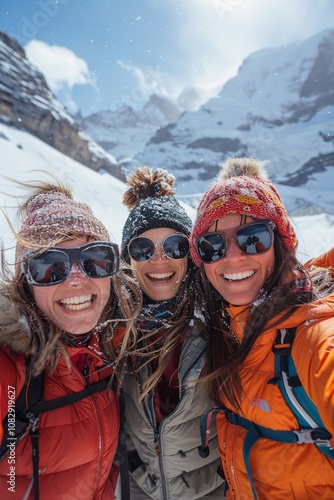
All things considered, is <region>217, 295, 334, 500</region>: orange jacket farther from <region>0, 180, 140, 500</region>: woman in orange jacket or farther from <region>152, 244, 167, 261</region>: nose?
<region>152, 244, 167, 261</region>: nose

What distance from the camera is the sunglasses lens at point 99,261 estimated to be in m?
1.66

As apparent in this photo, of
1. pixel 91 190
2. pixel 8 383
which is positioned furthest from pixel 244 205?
pixel 91 190

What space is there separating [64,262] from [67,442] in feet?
2.78

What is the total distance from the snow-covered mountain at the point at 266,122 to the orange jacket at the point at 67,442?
7012cm

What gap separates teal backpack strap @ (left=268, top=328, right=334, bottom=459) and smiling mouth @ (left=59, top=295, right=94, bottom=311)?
0.97 m

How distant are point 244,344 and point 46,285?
3.34ft

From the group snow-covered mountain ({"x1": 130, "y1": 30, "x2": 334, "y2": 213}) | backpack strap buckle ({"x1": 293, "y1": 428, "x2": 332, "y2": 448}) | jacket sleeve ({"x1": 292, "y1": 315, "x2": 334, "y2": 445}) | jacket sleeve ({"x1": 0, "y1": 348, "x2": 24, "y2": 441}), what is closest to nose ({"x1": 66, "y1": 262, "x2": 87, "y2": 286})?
jacket sleeve ({"x1": 0, "y1": 348, "x2": 24, "y2": 441})

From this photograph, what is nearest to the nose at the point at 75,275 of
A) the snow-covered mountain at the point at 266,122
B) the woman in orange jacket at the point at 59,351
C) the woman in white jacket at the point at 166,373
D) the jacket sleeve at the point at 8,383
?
the woman in orange jacket at the point at 59,351

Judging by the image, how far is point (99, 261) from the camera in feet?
5.58

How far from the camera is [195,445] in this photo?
1.98 metres

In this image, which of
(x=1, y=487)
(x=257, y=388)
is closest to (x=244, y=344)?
(x=257, y=388)

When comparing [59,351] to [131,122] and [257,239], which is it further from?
[131,122]

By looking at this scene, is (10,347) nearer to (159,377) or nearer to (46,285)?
(46,285)

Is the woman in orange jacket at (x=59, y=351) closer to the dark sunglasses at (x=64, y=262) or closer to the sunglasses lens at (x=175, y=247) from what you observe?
the dark sunglasses at (x=64, y=262)
